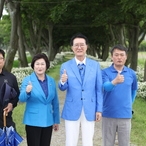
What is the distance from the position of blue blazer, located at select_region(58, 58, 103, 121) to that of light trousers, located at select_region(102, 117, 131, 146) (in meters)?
0.39

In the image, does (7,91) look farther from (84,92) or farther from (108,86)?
(108,86)

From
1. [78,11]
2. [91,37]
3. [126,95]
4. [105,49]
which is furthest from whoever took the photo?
[105,49]

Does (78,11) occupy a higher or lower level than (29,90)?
higher

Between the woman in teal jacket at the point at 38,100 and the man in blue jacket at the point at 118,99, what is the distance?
723mm

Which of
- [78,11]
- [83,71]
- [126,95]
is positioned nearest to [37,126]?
[83,71]

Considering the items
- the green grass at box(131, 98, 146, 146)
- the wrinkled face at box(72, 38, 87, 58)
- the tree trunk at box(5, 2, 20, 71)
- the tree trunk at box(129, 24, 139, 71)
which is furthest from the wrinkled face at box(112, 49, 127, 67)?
the tree trunk at box(129, 24, 139, 71)

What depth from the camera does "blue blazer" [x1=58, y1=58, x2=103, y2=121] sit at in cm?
400

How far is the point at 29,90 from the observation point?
3941 mm

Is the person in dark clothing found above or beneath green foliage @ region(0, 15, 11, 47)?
beneath

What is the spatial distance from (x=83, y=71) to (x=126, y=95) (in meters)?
0.68

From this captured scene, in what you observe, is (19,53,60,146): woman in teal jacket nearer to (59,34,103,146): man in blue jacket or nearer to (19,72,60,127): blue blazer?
(19,72,60,127): blue blazer

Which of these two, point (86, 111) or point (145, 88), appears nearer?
point (86, 111)

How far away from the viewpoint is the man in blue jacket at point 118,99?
4219mm

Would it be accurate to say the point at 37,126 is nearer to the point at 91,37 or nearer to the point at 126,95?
the point at 126,95
